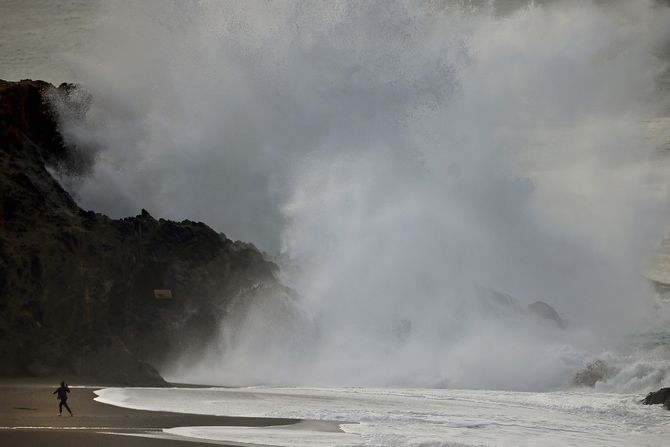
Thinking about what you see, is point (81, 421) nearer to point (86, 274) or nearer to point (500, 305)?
point (86, 274)

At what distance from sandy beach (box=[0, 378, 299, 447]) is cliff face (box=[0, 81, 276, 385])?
119 inches

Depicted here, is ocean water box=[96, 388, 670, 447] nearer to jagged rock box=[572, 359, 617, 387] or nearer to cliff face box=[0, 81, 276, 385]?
cliff face box=[0, 81, 276, 385]

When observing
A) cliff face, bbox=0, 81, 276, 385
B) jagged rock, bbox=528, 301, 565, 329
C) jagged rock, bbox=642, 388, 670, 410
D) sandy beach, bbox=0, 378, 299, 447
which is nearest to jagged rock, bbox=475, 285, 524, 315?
jagged rock, bbox=528, 301, 565, 329

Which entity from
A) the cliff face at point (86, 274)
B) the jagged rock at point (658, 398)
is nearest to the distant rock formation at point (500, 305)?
the cliff face at point (86, 274)

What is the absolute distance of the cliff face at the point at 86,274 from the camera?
22656 mm

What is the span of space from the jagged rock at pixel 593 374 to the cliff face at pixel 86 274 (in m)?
10.8

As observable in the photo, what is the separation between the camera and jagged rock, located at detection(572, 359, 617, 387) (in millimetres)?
29844

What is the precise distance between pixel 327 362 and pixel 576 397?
27.0 feet

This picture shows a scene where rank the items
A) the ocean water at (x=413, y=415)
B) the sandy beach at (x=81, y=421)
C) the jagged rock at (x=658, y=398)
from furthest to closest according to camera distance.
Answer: the jagged rock at (x=658, y=398), the ocean water at (x=413, y=415), the sandy beach at (x=81, y=421)

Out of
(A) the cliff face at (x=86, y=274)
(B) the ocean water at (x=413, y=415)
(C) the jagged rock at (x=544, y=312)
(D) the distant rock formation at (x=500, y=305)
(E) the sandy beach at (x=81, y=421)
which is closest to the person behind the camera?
(E) the sandy beach at (x=81, y=421)

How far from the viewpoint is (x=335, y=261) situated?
36094mm

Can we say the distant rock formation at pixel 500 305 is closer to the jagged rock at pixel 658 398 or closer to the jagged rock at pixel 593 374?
the jagged rock at pixel 593 374

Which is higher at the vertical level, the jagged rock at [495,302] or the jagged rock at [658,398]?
the jagged rock at [495,302]

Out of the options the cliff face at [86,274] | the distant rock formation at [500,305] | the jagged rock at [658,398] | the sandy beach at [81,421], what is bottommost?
the sandy beach at [81,421]
